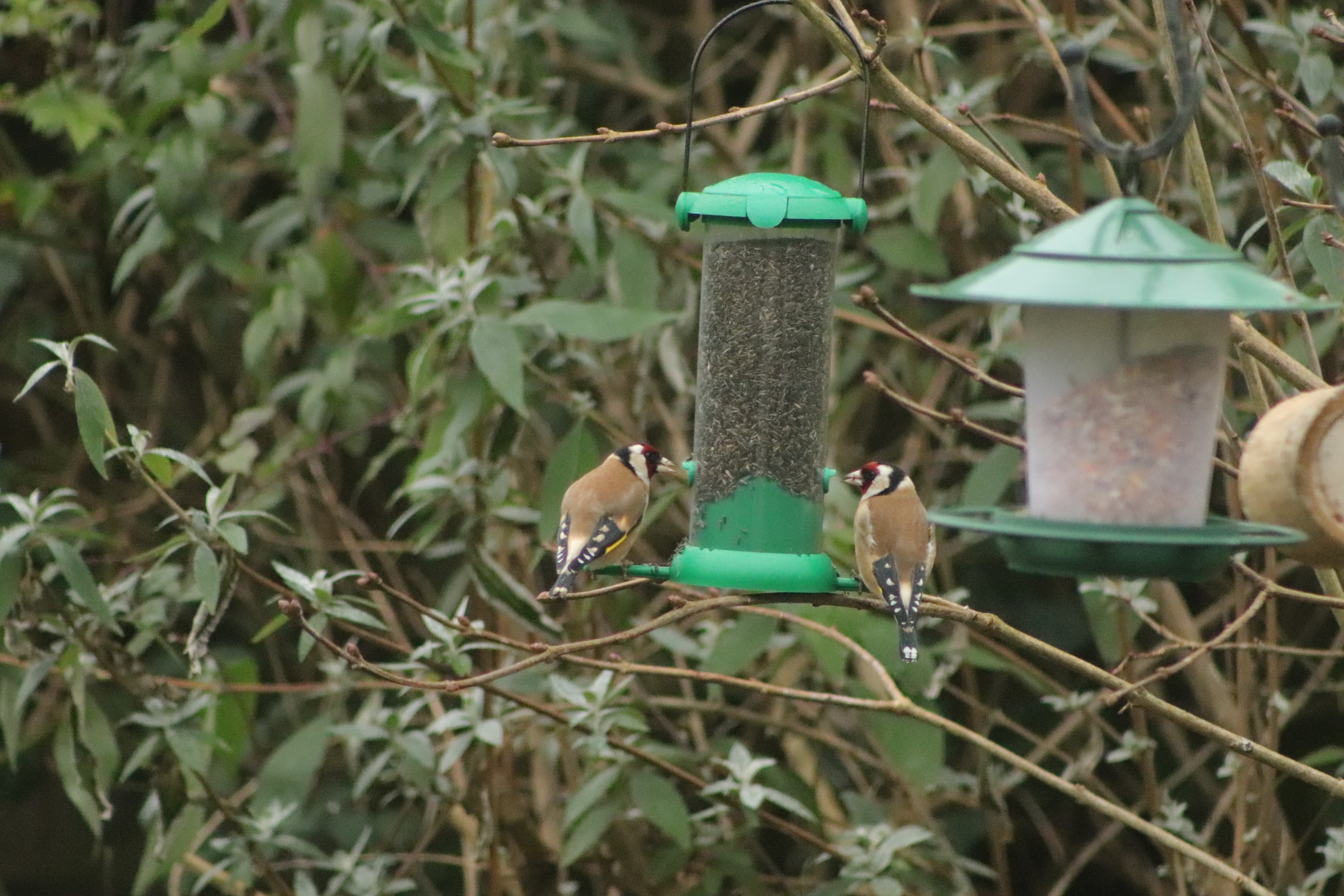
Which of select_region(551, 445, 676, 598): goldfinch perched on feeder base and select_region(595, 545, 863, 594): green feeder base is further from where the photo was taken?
select_region(551, 445, 676, 598): goldfinch perched on feeder base

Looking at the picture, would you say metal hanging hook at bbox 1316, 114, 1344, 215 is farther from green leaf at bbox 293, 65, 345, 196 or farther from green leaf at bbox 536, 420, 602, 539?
green leaf at bbox 293, 65, 345, 196

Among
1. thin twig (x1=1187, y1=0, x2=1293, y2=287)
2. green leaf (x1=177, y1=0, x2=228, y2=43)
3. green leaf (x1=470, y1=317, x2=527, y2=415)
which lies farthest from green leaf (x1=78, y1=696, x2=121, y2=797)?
thin twig (x1=1187, y1=0, x2=1293, y2=287)

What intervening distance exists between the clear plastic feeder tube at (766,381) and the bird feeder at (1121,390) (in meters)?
1.02

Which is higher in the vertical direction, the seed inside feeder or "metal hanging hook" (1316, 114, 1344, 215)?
"metal hanging hook" (1316, 114, 1344, 215)

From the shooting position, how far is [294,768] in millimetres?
4164

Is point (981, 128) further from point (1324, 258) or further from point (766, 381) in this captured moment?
point (766, 381)

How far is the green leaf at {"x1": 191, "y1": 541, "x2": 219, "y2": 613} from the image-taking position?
309 centimetres

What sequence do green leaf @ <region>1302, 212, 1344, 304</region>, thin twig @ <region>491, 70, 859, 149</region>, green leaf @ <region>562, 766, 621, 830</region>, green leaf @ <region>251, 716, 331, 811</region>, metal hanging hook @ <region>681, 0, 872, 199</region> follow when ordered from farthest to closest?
green leaf @ <region>251, 716, 331, 811</region>, green leaf @ <region>562, 766, 621, 830</region>, green leaf @ <region>1302, 212, 1344, 304</region>, metal hanging hook @ <region>681, 0, 872, 199</region>, thin twig @ <region>491, 70, 859, 149</region>

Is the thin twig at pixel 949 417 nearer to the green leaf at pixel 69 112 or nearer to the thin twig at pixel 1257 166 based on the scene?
the thin twig at pixel 1257 166

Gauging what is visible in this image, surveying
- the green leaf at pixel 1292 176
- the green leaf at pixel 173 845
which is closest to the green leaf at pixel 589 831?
the green leaf at pixel 173 845

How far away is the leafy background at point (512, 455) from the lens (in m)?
3.70

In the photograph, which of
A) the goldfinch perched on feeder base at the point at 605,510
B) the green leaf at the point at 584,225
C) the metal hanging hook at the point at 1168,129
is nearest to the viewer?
the metal hanging hook at the point at 1168,129

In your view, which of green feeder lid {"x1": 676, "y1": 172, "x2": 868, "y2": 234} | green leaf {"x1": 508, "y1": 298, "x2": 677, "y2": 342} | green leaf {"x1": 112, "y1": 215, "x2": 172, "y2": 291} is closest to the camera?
green feeder lid {"x1": 676, "y1": 172, "x2": 868, "y2": 234}

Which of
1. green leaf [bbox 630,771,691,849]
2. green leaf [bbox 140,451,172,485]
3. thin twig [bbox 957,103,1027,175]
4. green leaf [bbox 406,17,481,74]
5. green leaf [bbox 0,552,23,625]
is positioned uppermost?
green leaf [bbox 406,17,481,74]
